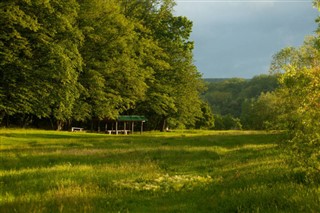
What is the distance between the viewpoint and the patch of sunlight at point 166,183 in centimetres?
1182

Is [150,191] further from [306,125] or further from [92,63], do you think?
[92,63]

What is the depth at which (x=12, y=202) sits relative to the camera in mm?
9367

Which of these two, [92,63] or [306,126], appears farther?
[92,63]

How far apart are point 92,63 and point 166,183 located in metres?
45.1

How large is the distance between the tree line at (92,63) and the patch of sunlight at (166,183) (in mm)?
32618

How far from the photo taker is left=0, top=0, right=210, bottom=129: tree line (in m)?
43.2

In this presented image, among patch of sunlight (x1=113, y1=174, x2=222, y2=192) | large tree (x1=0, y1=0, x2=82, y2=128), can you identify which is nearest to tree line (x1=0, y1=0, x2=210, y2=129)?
large tree (x1=0, y1=0, x2=82, y2=128)

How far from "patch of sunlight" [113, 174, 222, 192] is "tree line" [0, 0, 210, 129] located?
32.6 meters

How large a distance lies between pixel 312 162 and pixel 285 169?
13.1 feet

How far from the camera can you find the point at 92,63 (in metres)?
55.3

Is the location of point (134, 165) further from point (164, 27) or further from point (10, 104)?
point (164, 27)

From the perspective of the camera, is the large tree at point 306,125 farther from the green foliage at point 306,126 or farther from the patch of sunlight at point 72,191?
the patch of sunlight at point 72,191

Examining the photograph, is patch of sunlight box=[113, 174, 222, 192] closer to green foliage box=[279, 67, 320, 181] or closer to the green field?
the green field

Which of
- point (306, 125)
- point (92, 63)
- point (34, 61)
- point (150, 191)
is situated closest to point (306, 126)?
point (306, 125)
